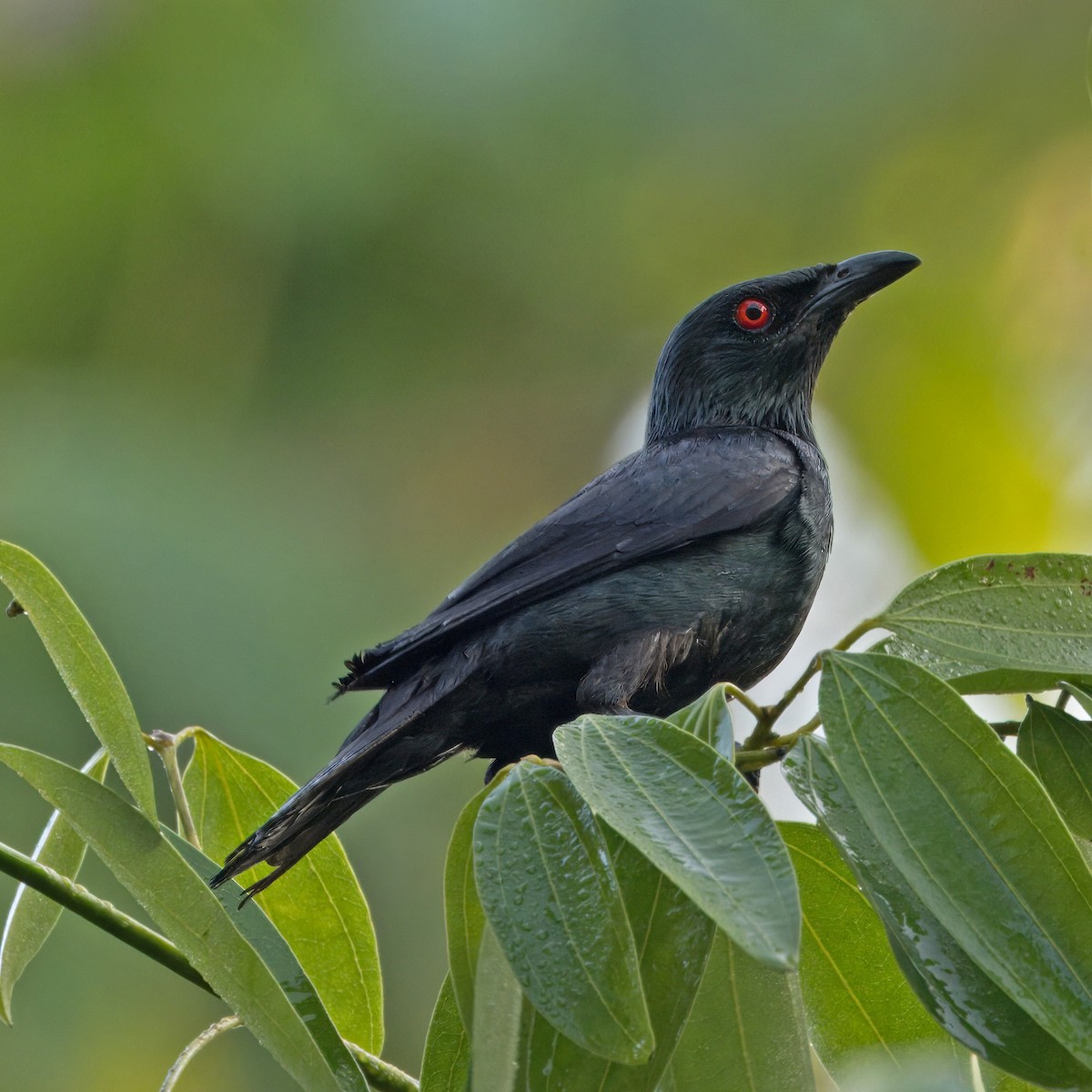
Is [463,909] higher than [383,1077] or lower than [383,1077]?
higher

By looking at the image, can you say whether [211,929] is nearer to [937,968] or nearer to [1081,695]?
[937,968]

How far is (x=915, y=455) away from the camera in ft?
19.2

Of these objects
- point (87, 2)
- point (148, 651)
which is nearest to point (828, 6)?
point (87, 2)

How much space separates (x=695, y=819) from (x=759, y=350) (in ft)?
7.81

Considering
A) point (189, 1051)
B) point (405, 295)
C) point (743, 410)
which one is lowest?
point (189, 1051)

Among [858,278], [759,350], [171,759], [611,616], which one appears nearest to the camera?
[171,759]

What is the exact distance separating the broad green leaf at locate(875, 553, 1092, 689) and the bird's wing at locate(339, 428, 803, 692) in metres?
1.07

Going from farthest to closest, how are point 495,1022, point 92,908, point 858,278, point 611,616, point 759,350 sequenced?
Result: point 759,350
point 858,278
point 611,616
point 92,908
point 495,1022

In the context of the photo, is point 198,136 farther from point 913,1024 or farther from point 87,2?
point 913,1024

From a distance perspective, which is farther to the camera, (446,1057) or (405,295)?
(405,295)

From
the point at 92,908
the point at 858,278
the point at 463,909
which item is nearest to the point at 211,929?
the point at 92,908

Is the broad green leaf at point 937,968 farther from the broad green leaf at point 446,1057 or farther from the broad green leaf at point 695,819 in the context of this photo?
the broad green leaf at point 446,1057

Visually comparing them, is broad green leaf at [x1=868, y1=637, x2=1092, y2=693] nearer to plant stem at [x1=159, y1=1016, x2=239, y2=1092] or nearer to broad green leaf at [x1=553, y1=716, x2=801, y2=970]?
broad green leaf at [x1=553, y1=716, x2=801, y2=970]

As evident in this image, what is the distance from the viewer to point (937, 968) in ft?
4.63
